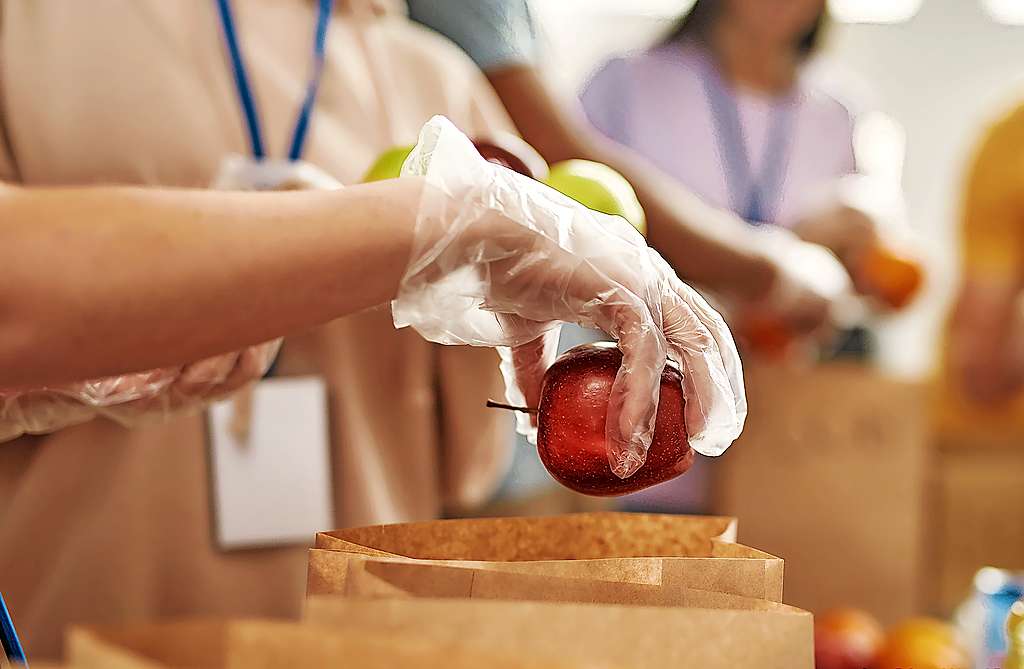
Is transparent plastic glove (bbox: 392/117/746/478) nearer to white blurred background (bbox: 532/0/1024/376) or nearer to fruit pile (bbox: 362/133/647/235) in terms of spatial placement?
fruit pile (bbox: 362/133/647/235)

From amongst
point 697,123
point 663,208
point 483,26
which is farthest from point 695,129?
point 483,26

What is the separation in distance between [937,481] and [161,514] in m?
1.74

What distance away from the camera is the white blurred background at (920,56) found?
376 centimetres

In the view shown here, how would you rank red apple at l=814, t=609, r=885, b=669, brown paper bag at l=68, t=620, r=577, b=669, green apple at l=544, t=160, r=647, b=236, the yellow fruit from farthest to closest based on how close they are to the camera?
red apple at l=814, t=609, r=885, b=669 → the yellow fruit → green apple at l=544, t=160, r=647, b=236 → brown paper bag at l=68, t=620, r=577, b=669

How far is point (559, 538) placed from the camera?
25.5 inches

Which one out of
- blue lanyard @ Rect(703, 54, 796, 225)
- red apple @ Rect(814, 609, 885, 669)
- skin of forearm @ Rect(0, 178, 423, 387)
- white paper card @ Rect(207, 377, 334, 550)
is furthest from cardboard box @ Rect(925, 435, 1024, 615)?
skin of forearm @ Rect(0, 178, 423, 387)

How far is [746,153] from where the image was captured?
239 centimetres

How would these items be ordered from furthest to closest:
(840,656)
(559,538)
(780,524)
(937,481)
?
(937,481) < (780,524) < (840,656) < (559,538)

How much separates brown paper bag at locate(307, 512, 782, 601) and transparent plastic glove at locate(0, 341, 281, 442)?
8.2 inches

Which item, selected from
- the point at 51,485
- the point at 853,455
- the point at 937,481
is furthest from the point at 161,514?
the point at 937,481

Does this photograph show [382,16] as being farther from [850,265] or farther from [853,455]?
[853,455]

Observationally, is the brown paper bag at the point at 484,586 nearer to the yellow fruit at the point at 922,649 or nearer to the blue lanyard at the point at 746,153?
the yellow fruit at the point at 922,649

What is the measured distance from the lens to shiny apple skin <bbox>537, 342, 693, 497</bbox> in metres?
0.60

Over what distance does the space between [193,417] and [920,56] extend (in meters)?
3.47
